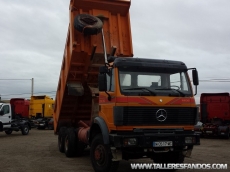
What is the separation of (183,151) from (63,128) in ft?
16.6

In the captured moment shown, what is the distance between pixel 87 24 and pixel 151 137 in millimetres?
3897

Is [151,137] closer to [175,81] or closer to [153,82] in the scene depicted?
[153,82]

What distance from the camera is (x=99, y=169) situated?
7.10 meters

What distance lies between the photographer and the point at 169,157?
25.9 feet

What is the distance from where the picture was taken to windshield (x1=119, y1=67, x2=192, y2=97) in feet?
22.4

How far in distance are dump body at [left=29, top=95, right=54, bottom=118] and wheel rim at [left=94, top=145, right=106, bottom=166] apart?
22362 mm

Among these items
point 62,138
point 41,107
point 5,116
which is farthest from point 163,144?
point 41,107

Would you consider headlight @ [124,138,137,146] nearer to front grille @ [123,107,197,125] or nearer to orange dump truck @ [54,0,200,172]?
orange dump truck @ [54,0,200,172]

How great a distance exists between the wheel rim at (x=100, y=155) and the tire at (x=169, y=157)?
4.80 feet

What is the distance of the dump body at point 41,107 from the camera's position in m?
29.0

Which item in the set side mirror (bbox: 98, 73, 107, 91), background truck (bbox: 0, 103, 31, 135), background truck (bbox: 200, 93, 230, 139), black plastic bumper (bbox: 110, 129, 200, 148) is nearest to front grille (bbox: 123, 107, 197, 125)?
black plastic bumper (bbox: 110, 129, 200, 148)

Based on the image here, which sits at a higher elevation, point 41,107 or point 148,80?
point 148,80

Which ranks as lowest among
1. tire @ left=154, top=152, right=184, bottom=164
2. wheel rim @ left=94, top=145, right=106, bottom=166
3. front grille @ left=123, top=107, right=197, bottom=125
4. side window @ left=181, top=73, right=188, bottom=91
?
tire @ left=154, top=152, right=184, bottom=164

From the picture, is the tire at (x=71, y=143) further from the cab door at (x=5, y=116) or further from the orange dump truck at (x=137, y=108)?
the cab door at (x=5, y=116)
